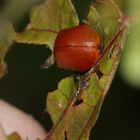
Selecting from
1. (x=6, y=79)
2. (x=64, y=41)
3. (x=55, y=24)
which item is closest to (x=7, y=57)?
(x=6, y=79)

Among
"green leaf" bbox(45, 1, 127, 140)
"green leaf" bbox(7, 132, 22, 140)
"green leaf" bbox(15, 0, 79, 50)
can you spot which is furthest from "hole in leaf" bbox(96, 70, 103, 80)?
"green leaf" bbox(7, 132, 22, 140)

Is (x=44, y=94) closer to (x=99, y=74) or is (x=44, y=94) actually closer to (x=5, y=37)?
(x=5, y=37)

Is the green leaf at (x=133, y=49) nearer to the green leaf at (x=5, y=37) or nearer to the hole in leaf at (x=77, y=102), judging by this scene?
the hole in leaf at (x=77, y=102)

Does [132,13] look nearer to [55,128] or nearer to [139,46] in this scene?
[139,46]

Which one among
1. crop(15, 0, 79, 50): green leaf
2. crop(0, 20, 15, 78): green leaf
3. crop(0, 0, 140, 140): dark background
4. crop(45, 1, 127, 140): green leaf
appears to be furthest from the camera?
crop(0, 0, 140, 140): dark background

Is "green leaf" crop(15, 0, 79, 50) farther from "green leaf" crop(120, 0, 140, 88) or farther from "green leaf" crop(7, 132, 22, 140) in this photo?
"green leaf" crop(7, 132, 22, 140)

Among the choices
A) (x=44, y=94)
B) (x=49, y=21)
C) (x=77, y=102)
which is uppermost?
(x=49, y=21)

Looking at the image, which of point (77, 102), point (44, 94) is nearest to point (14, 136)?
point (77, 102)
